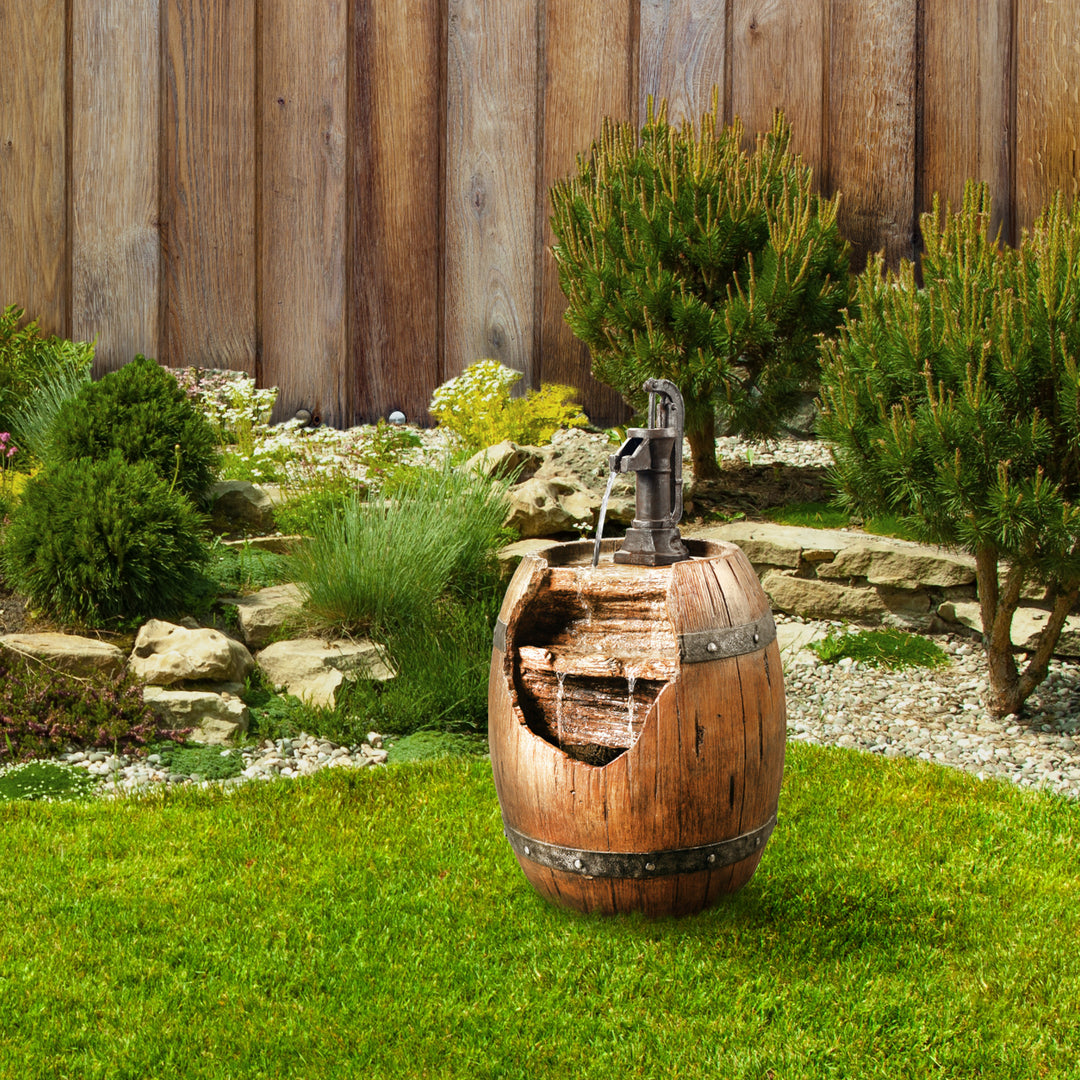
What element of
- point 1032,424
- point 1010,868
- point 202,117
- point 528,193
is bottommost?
point 1010,868

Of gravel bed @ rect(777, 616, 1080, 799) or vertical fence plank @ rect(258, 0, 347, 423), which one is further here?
vertical fence plank @ rect(258, 0, 347, 423)

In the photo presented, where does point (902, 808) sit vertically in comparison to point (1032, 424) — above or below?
below

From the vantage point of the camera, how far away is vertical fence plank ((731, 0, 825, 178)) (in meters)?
6.51

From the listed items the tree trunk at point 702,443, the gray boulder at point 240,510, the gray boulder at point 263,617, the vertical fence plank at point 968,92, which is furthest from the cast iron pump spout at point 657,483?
the vertical fence plank at point 968,92

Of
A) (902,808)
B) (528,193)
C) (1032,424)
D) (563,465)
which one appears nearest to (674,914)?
(902,808)

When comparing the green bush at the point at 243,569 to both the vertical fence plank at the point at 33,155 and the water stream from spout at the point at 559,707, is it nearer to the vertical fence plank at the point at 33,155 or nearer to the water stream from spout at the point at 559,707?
the vertical fence plank at the point at 33,155

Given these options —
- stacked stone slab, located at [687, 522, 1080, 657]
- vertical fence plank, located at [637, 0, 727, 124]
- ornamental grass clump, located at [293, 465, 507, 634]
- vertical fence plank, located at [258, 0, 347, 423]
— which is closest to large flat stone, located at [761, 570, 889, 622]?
stacked stone slab, located at [687, 522, 1080, 657]

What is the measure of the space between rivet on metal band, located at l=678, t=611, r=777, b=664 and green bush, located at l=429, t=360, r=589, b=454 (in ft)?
13.4

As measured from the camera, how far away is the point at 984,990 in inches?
92.4

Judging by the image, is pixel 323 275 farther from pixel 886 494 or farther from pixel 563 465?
pixel 886 494

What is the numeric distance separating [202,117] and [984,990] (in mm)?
6513

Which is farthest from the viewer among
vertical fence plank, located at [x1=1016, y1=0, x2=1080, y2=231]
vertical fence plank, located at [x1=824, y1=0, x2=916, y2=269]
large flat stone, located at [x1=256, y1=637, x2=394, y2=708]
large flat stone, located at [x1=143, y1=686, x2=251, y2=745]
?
vertical fence plank, located at [x1=824, y1=0, x2=916, y2=269]

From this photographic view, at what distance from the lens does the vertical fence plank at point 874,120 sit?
644 centimetres

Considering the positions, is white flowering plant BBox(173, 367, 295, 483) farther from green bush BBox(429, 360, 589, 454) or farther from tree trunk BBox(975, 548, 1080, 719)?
tree trunk BBox(975, 548, 1080, 719)
